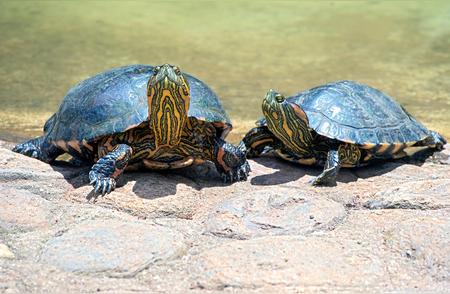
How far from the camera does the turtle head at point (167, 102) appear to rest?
5035mm

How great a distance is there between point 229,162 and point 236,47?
628cm

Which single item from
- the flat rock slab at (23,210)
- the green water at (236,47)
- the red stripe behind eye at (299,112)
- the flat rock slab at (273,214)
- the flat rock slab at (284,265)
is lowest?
the green water at (236,47)

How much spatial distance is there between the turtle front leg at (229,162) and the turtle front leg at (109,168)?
0.68m

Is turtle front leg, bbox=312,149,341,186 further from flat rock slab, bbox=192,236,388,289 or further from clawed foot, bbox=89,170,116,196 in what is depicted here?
clawed foot, bbox=89,170,116,196

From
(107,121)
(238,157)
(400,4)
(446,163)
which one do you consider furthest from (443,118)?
(400,4)

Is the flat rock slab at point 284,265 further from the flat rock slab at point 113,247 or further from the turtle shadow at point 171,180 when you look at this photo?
the turtle shadow at point 171,180

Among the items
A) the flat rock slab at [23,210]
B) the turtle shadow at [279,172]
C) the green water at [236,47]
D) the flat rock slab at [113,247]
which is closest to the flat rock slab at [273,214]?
the flat rock slab at [113,247]

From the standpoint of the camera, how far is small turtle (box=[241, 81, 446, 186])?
227 inches

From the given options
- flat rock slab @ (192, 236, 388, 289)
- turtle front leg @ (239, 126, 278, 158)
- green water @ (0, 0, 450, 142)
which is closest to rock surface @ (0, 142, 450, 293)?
flat rock slab @ (192, 236, 388, 289)

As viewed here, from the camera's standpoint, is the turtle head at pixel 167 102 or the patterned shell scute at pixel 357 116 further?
the patterned shell scute at pixel 357 116

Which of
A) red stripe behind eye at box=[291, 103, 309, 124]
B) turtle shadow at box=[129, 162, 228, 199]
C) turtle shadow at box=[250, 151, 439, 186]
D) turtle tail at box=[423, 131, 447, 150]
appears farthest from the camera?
turtle tail at box=[423, 131, 447, 150]

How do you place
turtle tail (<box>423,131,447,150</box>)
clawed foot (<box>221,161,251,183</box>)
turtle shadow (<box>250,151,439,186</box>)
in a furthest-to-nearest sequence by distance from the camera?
1. turtle tail (<box>423,131,447,150</box>)
2. turtle shadow (<box>250,151,439,186</box>)
3. clawed foot (<box>221,161,251,183</box>)

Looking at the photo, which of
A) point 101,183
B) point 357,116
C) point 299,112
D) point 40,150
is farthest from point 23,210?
point 357,116

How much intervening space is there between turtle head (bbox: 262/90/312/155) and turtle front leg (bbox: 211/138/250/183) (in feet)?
1.36
